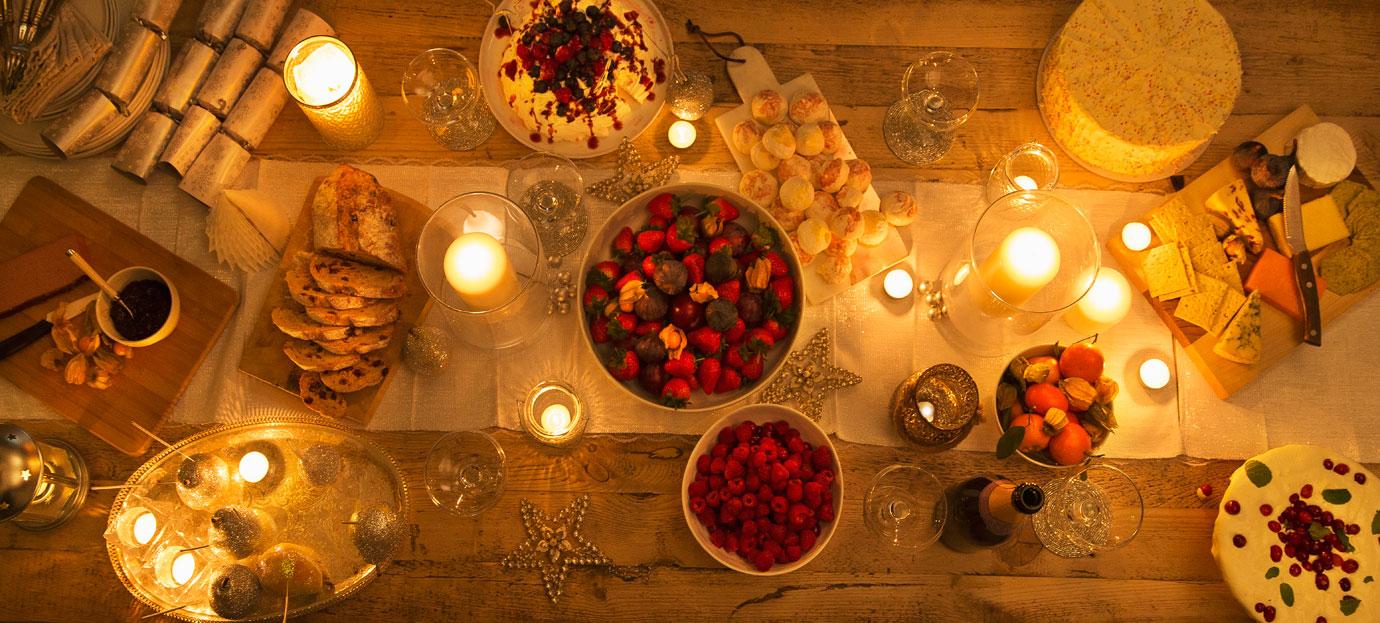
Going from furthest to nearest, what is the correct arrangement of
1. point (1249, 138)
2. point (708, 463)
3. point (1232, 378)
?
point (1249, 138) → point (1232, 378) → point (708, 463)

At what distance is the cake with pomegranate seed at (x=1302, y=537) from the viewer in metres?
1.65

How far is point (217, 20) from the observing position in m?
1.82

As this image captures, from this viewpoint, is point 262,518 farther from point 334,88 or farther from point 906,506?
point 906,506

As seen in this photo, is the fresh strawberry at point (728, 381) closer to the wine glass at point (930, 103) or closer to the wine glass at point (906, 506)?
the wine glass at point (906, 506)

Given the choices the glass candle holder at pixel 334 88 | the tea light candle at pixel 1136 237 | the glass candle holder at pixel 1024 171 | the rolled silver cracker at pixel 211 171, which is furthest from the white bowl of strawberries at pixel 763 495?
the rolled silver cracker at pixel 211 171

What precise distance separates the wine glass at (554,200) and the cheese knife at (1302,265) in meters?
1.50

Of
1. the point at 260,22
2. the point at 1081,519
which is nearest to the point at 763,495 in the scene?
the point at 1081,519

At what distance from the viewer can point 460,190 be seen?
1844mm

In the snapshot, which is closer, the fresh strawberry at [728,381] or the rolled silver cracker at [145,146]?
the fresh strawberry at [728,381]

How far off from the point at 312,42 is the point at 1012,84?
1.58m

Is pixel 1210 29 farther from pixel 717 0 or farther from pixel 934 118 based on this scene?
pixel 717 0

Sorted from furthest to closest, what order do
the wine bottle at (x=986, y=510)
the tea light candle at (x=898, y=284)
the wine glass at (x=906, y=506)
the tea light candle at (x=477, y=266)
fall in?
the tea light candle at (x=898, y=284), the wine glass at (x=906, y=506), the tea light candle at (x=477, y=266), the wine bottle at (x=986, y=510)

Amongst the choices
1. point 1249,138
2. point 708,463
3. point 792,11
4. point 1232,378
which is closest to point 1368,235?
point 1249,138

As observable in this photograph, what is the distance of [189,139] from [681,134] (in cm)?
105
